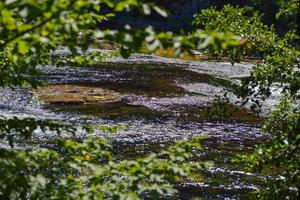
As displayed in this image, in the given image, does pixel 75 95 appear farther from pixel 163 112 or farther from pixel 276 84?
pixel 276 84

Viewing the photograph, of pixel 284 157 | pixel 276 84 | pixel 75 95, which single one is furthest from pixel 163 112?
pixel 284 157

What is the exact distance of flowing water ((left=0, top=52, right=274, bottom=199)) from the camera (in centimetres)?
1405

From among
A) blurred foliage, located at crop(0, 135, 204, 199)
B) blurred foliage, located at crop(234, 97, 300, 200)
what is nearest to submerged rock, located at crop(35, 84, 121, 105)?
blurred foliage, located at crop(234, 97, 300, 200)

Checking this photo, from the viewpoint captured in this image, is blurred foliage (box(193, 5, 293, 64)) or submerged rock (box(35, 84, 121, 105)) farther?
submerged rock (box(35, 84, 121, 105))

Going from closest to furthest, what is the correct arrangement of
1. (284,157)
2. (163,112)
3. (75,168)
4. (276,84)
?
(75,168) < (284,157) < (276,84) < (163,112)

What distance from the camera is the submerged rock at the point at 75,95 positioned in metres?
22.8

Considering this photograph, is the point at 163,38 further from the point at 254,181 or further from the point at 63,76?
the point at 63,76

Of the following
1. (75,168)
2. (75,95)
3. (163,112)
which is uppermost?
(75,168)

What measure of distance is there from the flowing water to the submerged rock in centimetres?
24

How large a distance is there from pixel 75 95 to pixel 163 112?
436 cm

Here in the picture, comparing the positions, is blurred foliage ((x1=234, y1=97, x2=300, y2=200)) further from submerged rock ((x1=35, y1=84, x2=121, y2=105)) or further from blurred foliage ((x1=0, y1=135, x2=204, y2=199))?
submerged rock ((x1=35, y1=84, x2=121, y2=105))

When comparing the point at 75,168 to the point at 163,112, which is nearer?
the point at 75,168

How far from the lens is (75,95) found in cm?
2388

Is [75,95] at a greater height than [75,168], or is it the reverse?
[75,168]
